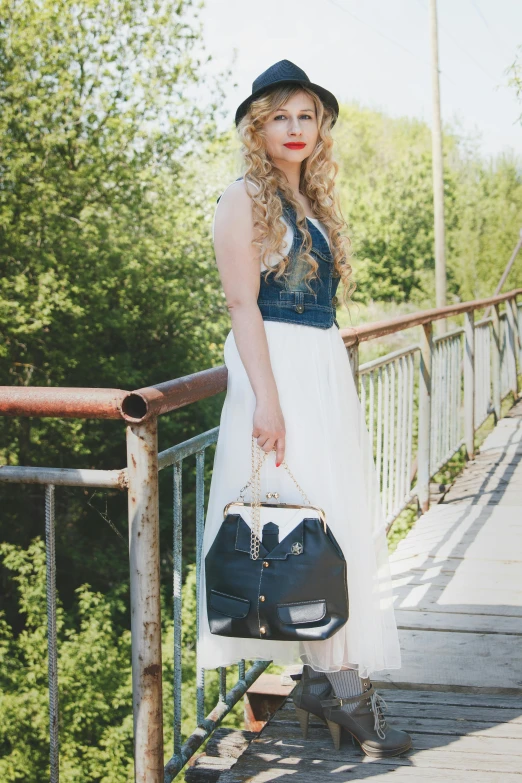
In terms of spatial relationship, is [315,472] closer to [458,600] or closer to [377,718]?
[377,718]

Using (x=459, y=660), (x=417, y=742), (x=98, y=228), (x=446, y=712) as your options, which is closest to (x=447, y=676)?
(x=459, y=660)

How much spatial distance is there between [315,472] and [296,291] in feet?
1.42

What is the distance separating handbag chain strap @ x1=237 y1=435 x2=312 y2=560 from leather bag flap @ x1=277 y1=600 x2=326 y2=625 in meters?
0.13

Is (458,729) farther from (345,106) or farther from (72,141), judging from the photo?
(345,106)

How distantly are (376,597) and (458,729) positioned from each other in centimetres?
55

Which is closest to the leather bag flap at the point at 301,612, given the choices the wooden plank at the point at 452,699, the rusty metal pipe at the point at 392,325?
the wooden plank at the point at 452,699

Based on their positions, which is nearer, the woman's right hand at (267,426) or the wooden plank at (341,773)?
the woman's right hand at (267,426)

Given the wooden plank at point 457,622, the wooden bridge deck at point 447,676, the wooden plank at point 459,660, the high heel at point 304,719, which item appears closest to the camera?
the wooden bridge deck at point 447,676

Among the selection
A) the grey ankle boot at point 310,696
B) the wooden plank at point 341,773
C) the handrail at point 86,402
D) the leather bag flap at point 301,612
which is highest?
the handrail at point 86,402

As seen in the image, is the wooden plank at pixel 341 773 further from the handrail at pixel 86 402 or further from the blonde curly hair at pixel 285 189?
the blonde curly hair at pixel 285 189

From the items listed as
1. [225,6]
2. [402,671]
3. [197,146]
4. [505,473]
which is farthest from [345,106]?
[402,671]

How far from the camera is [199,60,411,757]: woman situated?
1.98m

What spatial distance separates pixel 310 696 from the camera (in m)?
2.28

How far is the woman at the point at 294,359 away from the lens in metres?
1.98
